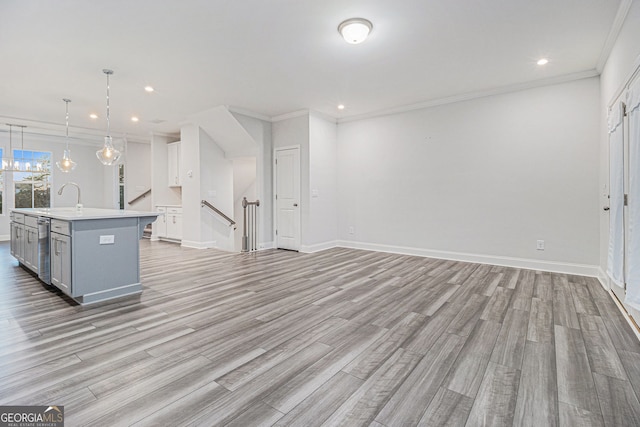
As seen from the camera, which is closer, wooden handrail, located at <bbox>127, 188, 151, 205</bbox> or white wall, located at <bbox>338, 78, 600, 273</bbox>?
white wall, located at <bbox>338, 78, 600, 273</bbox>

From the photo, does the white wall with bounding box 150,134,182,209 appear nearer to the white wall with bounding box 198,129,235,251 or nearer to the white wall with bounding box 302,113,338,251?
the white wall with bounding box 198,129,235,251

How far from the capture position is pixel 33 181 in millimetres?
8148

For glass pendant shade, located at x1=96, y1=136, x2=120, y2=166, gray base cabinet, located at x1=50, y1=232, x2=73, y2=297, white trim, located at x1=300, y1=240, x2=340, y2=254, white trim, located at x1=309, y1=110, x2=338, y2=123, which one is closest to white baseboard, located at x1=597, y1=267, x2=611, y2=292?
white trim, located at x1=300, y1=240, x2=340, y2=254

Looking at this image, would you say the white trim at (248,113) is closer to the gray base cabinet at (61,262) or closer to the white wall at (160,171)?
the white wall at (160,171)

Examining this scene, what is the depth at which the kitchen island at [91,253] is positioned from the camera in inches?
125

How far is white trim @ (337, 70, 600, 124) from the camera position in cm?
432

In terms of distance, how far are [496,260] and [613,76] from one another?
2785mm

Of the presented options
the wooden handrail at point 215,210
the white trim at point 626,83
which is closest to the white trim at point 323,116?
the wooden handrail at point 215,210

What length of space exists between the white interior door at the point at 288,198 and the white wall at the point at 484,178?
109cm

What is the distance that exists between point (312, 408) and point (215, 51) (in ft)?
12.4

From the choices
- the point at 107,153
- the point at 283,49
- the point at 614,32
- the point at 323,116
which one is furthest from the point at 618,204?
the point at 107,153

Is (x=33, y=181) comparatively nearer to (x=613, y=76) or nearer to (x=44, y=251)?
(x=44, y=251)

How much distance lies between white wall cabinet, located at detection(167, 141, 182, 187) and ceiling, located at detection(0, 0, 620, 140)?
7.56 ft

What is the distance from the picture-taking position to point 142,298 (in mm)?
3416
